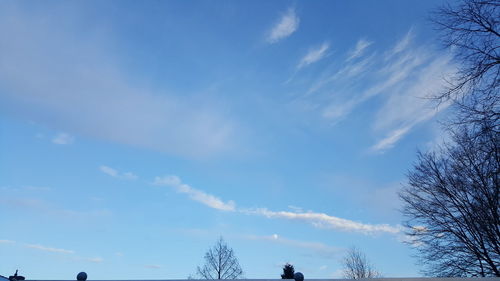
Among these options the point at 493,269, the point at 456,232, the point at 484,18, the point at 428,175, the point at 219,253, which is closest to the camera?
the point at 484,18

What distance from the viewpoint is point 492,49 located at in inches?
323

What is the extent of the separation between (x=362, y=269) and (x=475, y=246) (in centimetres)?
3408

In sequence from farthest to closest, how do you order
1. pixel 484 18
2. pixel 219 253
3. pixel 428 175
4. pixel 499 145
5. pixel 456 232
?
pixel 219 253 → pixel 428 175 → pixel 456 232 → pixel 499 145 → pixel 484 18

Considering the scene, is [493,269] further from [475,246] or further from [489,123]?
[489,123]

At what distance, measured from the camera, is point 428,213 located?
68.7 ft

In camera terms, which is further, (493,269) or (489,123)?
(493,269)

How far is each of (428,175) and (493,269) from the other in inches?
233

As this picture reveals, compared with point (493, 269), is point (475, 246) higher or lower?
higher

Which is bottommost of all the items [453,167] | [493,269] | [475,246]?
[493,269]

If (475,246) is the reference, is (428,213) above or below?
above

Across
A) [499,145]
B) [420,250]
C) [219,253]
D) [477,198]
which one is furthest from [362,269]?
[499,145]

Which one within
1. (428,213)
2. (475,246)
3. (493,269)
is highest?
(428,213)

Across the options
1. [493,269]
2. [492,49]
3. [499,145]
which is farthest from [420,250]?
[492,49]

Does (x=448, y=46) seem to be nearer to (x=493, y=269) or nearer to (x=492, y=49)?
(x=492, y=49)
